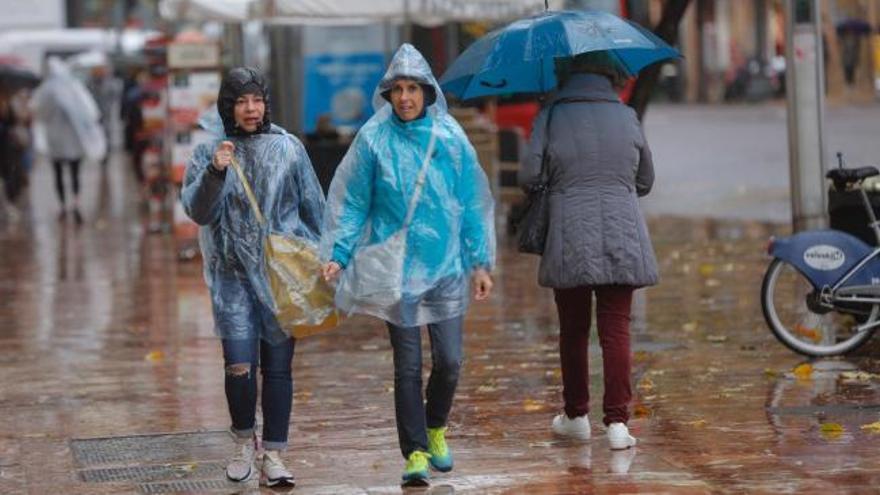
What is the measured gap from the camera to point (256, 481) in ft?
25.4

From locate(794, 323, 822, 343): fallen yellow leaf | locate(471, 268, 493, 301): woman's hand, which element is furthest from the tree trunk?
locate(471, 268, 493, 301): woman's hand

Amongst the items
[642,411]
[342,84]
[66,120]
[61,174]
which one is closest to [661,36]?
[642,411]

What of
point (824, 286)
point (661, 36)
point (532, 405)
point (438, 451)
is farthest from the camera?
point (661, 36)

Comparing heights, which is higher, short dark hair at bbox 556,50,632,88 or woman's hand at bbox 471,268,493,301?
short dark hair at bbox 556,50,632,88

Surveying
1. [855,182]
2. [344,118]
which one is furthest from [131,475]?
[344,118]

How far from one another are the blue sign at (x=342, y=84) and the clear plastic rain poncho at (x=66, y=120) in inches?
107

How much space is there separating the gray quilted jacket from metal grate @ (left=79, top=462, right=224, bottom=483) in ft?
5.12

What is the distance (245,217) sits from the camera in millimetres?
7559

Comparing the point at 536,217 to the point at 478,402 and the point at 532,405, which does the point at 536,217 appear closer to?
the point at 532,405

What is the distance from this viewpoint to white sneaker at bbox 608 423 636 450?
809 centimetres

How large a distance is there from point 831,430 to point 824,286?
6.75ft

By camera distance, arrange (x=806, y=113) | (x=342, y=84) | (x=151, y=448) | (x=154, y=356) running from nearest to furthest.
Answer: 1. (x=151, y=448)
2. (x=154, y=356)
3. (x=806, y=113)
4. (x=342, y=84)

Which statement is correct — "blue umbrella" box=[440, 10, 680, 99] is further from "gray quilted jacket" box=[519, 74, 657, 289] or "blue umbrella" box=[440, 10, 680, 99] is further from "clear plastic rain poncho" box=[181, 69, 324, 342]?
"clear plastic rain poncho" box=[181, 69, 324, 342]

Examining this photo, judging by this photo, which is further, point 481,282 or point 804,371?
point 804,371
